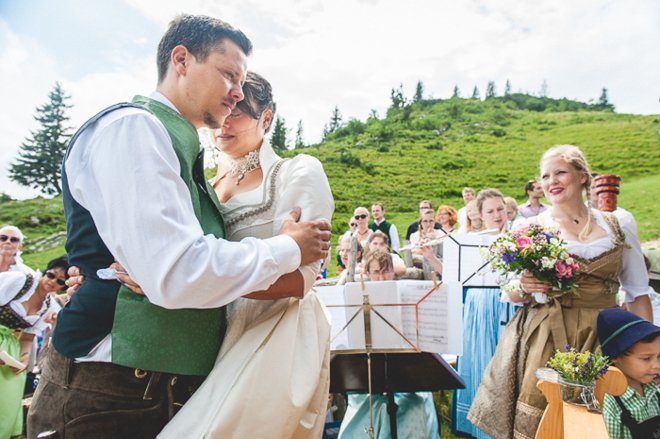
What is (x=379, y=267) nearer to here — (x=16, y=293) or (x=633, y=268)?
(x=633, y=268)

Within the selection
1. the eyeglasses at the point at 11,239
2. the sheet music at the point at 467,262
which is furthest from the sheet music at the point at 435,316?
the eyeglasses at the point at 11,239

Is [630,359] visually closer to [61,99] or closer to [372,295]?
[372,295]

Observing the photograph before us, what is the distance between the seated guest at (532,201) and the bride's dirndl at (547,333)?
16.9 ft

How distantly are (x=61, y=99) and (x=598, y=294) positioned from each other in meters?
56.2

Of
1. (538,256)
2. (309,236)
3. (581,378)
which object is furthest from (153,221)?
(538,256)

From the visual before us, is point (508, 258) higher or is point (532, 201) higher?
point (532, 201)

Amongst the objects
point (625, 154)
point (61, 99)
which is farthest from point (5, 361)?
point (61, 99)

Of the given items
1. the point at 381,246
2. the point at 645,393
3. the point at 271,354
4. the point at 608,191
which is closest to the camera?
the point at 271,354

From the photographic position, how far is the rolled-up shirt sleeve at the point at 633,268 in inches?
116

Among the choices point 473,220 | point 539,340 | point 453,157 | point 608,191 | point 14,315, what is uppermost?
point 453,157

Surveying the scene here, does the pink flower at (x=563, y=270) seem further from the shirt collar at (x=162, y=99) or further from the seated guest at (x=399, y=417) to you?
the shirt collar at (x=162, y=99)

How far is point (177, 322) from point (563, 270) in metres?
2.35

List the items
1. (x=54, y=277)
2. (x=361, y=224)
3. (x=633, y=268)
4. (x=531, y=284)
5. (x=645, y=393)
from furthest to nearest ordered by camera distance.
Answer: (x=361, y=224), (x=54, y=277), (x=633, y=268), (x=531, y=284), (x=645, y=393)

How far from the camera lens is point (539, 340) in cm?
277
